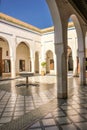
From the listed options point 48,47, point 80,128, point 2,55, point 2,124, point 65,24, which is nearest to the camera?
point 80,128

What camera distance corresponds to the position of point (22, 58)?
21.7m

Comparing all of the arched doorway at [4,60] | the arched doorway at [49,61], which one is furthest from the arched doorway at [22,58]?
the arched doorway at [49,61]

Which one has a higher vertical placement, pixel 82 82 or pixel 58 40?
pixel 58 40

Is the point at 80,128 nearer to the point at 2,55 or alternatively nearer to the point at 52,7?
the point at 52,7

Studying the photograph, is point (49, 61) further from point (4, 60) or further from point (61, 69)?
point (61, 69)

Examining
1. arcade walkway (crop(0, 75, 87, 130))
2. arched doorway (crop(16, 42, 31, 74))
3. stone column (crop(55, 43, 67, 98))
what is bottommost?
arcade walkway (crop(0, 75, 87, 130))

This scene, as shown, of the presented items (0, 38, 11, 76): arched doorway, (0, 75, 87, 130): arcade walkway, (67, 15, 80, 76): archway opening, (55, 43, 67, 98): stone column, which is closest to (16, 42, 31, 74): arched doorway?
(0, 38, 11, 76): arched doorway

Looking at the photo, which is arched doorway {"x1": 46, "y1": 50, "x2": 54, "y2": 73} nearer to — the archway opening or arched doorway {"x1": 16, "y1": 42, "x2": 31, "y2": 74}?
arched doorway {"x1": 16, "y1": 42, "x2": 31, "y2": 74}

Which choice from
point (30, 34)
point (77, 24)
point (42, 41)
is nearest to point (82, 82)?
point (77, 24)

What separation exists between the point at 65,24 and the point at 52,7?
94 centimetres

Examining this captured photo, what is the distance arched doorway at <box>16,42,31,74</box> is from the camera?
2098cm

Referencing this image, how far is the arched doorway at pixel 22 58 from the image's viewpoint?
20981mm

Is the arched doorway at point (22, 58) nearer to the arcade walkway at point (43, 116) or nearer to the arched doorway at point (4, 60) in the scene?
the arched doorway at point (4, 60)

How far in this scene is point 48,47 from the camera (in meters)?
20.8
